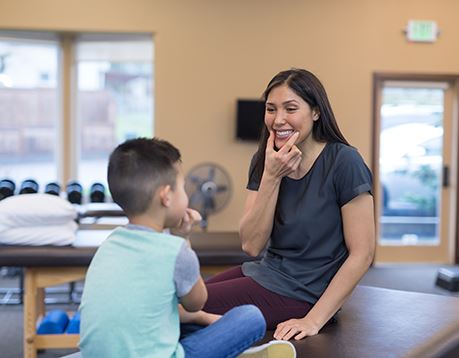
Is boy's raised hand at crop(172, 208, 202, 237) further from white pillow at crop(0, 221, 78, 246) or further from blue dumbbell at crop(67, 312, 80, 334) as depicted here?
blue dumbbell at crop(67, 312, 80, 334)

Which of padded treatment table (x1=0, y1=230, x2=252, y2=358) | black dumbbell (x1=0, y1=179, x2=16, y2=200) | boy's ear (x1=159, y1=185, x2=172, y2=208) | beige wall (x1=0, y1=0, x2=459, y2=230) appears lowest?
padded treatment table (x1=0, y1=230, x2=252, y2=358)

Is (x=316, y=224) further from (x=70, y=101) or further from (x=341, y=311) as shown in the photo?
(x=70, y=101)

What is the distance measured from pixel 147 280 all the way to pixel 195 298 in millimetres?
125

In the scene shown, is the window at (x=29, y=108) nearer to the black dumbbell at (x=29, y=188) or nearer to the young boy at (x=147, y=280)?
the black dumbbell at (x=29, y=188)

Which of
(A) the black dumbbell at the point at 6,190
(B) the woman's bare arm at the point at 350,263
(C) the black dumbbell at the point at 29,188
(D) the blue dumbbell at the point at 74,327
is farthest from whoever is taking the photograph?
(C) the black dumbbell at the point at 29,188

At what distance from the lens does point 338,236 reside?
1694mm

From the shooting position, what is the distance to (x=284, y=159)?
1.62 meters

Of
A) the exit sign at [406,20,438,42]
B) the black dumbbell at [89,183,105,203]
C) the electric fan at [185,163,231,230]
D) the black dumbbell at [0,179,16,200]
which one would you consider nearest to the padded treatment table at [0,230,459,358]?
the black dumbbell at [0,179,16,200]

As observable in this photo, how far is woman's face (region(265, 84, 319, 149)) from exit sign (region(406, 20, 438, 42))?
4.16 m

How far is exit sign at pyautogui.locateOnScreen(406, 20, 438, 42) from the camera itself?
5.46 metres

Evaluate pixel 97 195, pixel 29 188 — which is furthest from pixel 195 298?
pixel 97 195

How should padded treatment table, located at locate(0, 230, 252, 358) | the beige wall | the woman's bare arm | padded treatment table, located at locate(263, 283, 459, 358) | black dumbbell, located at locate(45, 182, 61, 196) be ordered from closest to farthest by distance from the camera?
padded treatment table, located at locate(263, 283, 459, 358) < the woman's bare arm < padded treatment table, located at locate(0, 230, 252, 358) < black dumbbell, located at locate(45, 182, 61, 196) < the beige wall

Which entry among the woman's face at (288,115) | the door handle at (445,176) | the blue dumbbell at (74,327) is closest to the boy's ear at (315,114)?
the woman's face at (288,115)

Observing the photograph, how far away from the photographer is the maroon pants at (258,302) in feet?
5.44
